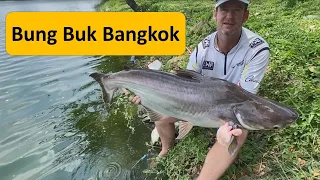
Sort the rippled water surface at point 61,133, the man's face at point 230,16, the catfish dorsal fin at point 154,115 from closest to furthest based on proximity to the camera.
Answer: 1. the man's face at point 230,16
2. the catfish dorsal fin at point 154,115
3. the rippled water surface at point 61,133

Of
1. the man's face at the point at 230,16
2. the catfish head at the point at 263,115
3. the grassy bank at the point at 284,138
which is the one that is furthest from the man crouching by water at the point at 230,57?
the grassy bank at the point at 284,138

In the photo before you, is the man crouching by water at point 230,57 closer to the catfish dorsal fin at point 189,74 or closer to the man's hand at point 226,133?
the man's hand at point 226,133

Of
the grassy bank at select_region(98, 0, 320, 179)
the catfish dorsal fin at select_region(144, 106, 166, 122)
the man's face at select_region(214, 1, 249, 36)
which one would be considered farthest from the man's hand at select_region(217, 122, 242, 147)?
the man's face at select_region(214, 1, 249, 36)

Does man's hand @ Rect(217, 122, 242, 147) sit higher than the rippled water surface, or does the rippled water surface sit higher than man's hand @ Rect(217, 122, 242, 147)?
man's hand @ Rect(217, 122, 242, 147)

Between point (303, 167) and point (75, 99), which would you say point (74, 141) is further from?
point (303, 167)

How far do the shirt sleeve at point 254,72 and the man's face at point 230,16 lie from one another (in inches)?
13.9

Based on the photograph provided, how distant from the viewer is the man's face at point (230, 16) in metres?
3.22

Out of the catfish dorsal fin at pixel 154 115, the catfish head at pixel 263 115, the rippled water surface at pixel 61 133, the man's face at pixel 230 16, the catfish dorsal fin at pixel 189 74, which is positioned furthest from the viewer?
the rippled water surface at pixel 61 133

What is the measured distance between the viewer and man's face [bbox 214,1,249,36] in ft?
10.6

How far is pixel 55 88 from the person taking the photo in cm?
783

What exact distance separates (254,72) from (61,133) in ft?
12.0

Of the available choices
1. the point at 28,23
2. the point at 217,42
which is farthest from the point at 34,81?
the point at 217,42

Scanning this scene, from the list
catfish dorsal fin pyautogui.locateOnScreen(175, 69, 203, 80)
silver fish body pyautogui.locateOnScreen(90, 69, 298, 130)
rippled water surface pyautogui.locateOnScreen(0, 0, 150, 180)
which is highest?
catfish dorsal fin pyautogui.locateOnScreen(175, 69, 203, 80)

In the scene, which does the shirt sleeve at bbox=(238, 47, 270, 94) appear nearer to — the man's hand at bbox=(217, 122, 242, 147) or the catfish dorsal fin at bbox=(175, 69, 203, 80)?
the catfish dorsal fin at bbox=(175, 69, 203, 80)
